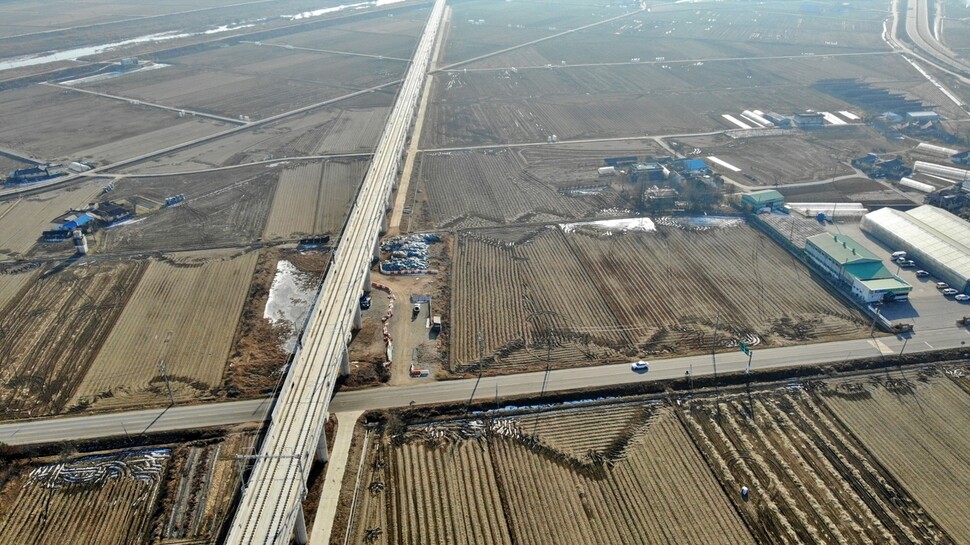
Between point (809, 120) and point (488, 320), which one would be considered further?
point (809, 120)

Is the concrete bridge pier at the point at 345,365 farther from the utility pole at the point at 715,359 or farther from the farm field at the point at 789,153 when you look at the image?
the farm field at the point at 789,153

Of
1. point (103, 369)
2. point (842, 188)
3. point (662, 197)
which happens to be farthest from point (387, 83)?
point (103, 369)

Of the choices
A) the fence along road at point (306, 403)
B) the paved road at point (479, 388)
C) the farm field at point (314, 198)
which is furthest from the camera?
the farm field at point (314, 198)

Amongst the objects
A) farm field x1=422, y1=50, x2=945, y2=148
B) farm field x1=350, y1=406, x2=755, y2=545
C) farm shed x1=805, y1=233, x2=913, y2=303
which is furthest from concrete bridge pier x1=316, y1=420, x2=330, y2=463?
farm field x1=422, y1=50, x2=945, y2=148

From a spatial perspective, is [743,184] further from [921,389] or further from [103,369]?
[103,369]

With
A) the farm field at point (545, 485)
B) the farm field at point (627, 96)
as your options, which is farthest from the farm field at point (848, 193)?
the farm field at point (545, 485)

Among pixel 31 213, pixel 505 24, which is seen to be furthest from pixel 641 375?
pixel 505 24

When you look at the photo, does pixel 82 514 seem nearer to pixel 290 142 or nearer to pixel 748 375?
pixel 748 375
